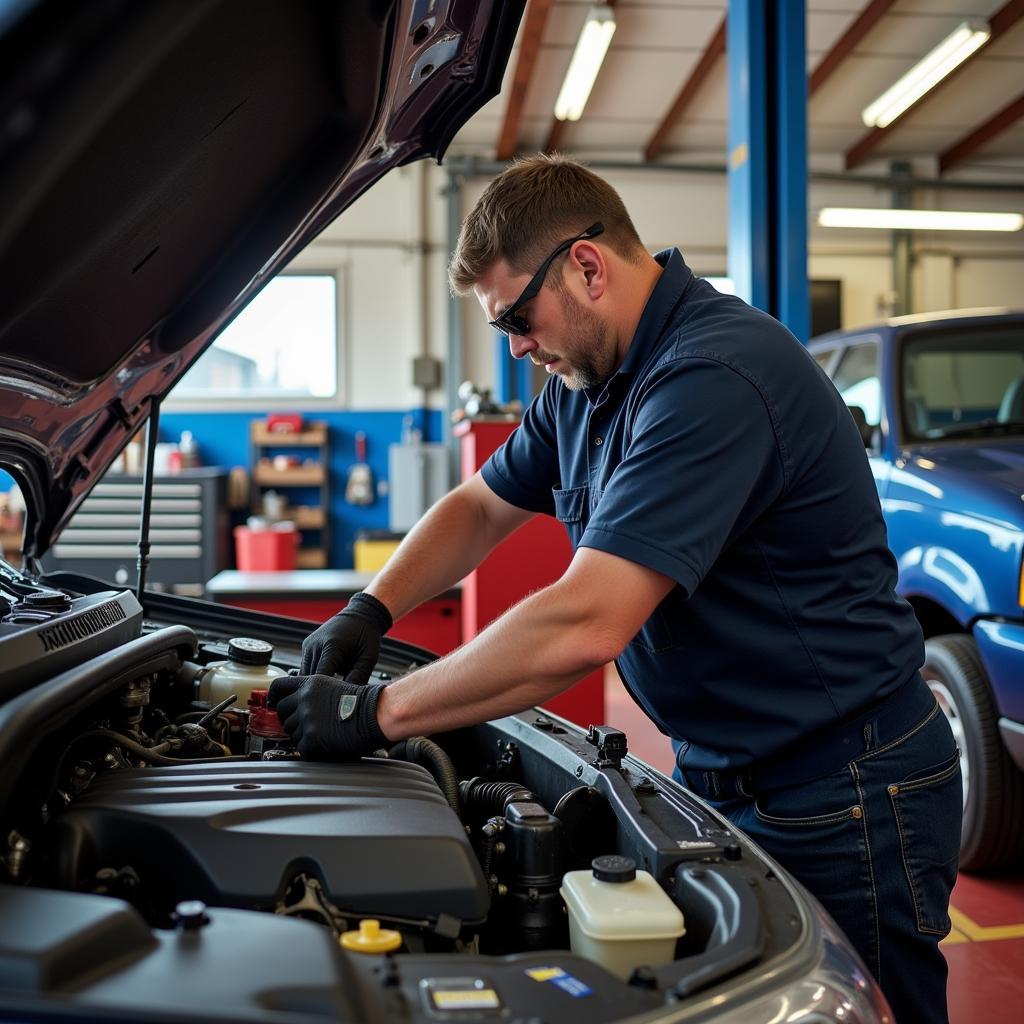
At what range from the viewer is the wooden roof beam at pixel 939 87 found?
6.78 m

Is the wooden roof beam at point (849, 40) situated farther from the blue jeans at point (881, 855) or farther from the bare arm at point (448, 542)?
the blue jeans at point (881, 855)

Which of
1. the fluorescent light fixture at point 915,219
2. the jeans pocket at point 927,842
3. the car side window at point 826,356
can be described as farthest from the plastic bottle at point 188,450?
the jeans pocket at point 927,842

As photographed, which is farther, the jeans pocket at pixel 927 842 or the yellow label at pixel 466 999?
the jeans pocket at pixel 927 842

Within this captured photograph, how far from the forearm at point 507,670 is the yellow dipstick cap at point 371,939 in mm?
331

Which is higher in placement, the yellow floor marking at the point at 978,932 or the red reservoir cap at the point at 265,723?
the red reservoir cap at the point at 265,723

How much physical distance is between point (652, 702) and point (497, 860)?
382 millimetres

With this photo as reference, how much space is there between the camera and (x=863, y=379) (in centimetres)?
350

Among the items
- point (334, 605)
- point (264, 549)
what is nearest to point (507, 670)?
point (334, 605)

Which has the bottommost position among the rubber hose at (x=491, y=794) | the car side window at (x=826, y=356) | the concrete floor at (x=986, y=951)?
the concrete floor at (x=986, y=951)

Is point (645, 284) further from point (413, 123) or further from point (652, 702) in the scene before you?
point (652, 702)

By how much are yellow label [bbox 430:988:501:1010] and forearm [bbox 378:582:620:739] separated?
17.2 inches

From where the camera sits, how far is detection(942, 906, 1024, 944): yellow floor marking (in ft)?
8.01

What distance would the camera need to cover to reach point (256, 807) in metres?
1.02

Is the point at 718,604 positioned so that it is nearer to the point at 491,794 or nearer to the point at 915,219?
the point at 491,794
